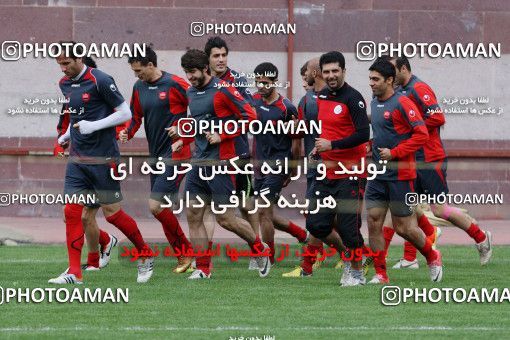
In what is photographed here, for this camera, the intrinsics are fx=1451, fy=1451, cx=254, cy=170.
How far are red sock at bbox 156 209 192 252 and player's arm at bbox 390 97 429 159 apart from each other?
8.40 feet

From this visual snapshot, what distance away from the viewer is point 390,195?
12594mm

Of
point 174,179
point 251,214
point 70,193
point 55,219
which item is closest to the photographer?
point 70,193

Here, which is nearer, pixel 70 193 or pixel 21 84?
pixel 70 193

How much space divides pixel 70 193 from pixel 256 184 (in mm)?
2933

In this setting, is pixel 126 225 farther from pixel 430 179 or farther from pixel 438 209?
pixel 438 209

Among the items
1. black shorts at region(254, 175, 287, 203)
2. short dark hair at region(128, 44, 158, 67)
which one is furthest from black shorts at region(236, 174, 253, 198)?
short dark hair at region(128, 44, 158, 67)

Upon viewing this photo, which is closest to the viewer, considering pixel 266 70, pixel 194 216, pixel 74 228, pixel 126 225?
pixel 74 228

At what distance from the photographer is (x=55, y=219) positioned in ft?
67.8

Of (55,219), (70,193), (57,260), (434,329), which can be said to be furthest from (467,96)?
(434,329)

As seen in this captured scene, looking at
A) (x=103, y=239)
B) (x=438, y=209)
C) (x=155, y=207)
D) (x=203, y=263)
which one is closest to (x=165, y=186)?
(x=155, y=207)

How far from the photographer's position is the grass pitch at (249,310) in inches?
381

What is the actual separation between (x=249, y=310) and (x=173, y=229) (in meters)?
3.28

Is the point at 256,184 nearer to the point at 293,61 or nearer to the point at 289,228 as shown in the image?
the point at 289,228

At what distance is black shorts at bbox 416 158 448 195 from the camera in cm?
1413
